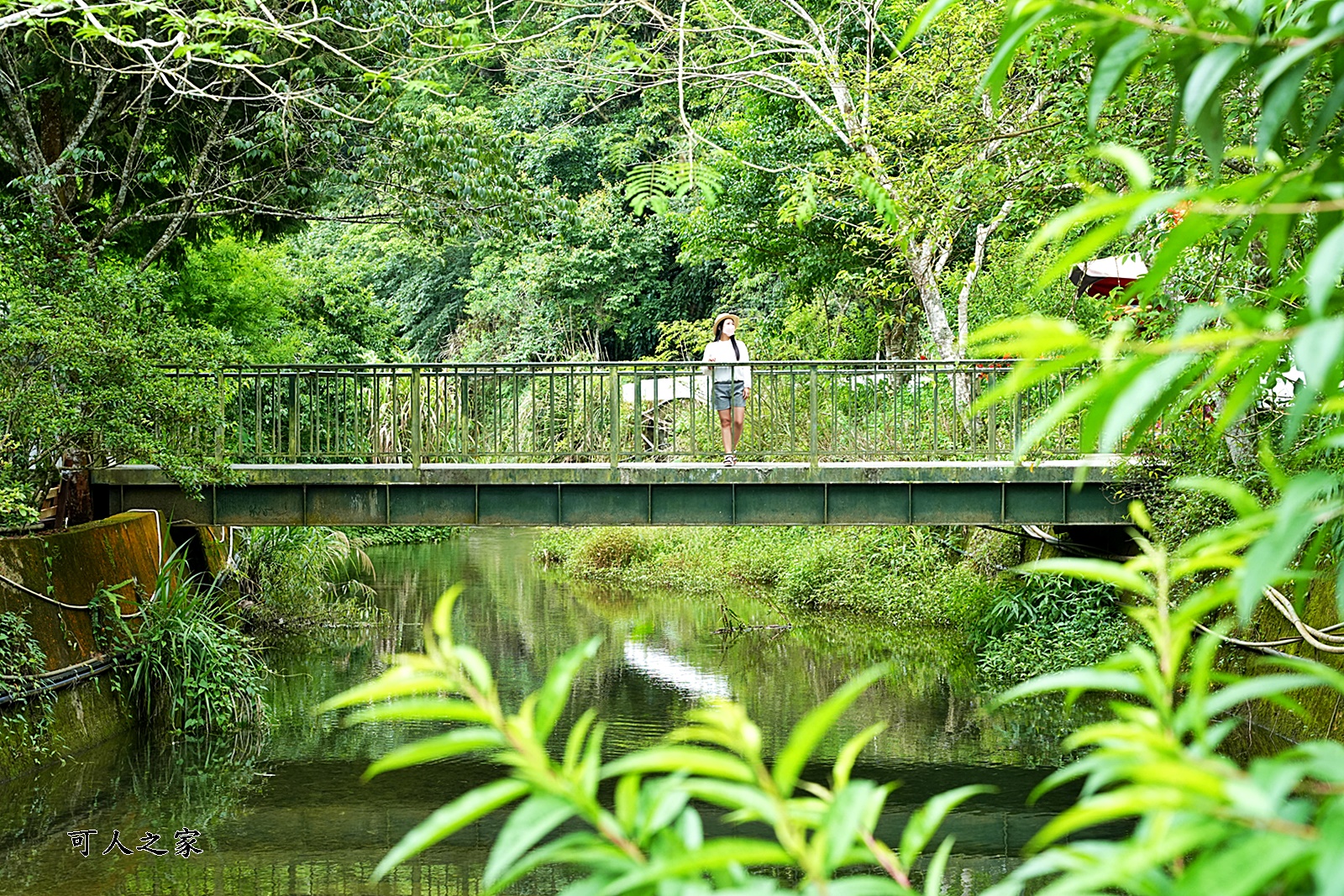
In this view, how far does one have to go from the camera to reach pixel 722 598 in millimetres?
22156

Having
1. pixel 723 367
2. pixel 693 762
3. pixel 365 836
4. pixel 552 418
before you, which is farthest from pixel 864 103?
pixel 693 762

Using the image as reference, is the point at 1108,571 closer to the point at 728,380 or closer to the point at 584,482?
the point at 584,482

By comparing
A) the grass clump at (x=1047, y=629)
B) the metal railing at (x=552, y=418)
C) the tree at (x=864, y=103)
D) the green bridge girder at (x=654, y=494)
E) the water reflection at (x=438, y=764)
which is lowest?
the water reflection at (x=438, y=764)

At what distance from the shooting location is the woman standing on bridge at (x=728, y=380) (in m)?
14.8

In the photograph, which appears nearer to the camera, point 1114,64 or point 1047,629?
point 1114,64

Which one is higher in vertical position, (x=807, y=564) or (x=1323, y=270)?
(x=1323, y=270)

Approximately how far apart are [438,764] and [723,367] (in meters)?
5.48

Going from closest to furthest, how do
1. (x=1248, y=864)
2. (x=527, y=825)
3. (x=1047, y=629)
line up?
(x=1248, y=864)
(x=527, y=825)
(x=1047, y=629)

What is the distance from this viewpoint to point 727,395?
14977 millimetres

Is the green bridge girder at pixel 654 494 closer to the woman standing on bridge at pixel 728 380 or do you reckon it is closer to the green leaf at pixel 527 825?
the woman standing on bridge at pixel 728 380

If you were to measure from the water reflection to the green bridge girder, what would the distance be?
1896mm

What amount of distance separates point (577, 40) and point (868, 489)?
22.9 ft

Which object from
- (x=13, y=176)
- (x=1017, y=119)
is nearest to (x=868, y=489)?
(x=1017, y=119)

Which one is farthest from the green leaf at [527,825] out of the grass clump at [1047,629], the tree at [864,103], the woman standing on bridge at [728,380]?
the grass clump at [1047,629]
